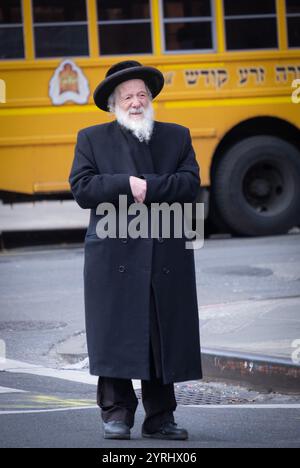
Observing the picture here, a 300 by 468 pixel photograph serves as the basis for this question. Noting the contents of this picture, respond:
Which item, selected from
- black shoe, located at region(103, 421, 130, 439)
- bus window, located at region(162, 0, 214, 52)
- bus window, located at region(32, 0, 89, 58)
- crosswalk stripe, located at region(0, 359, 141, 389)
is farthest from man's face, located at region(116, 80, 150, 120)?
bus window, located at region(162, 0, 214, 52)

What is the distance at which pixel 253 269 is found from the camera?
13.0 m

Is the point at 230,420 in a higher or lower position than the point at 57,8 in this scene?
lower

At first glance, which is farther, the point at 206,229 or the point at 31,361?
the point at 206,229

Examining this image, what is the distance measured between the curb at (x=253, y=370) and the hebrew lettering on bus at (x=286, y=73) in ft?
25.5

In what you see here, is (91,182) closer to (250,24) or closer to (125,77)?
(125,77)

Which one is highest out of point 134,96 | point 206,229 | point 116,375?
point 134,96

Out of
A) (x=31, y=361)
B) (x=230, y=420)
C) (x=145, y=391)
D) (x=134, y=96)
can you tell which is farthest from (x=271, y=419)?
(x=31, y=361)

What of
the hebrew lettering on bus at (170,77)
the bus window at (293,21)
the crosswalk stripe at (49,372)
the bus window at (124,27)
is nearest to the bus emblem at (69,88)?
the bus window at (124,27)

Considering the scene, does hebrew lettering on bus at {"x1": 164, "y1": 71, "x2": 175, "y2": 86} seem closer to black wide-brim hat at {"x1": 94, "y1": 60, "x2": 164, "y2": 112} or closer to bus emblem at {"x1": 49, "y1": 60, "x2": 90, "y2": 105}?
bus emblem at {"x1": 49, "y1": 60, "x2": 90, "y2": 105}

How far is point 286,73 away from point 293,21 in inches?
26.2

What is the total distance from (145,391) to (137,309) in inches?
16.5

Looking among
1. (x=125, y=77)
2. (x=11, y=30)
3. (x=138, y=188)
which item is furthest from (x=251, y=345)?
(x=11, y=30)

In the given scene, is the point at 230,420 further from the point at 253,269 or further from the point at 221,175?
the point at 221,175

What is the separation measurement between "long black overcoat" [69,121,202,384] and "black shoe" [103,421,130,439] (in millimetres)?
242
